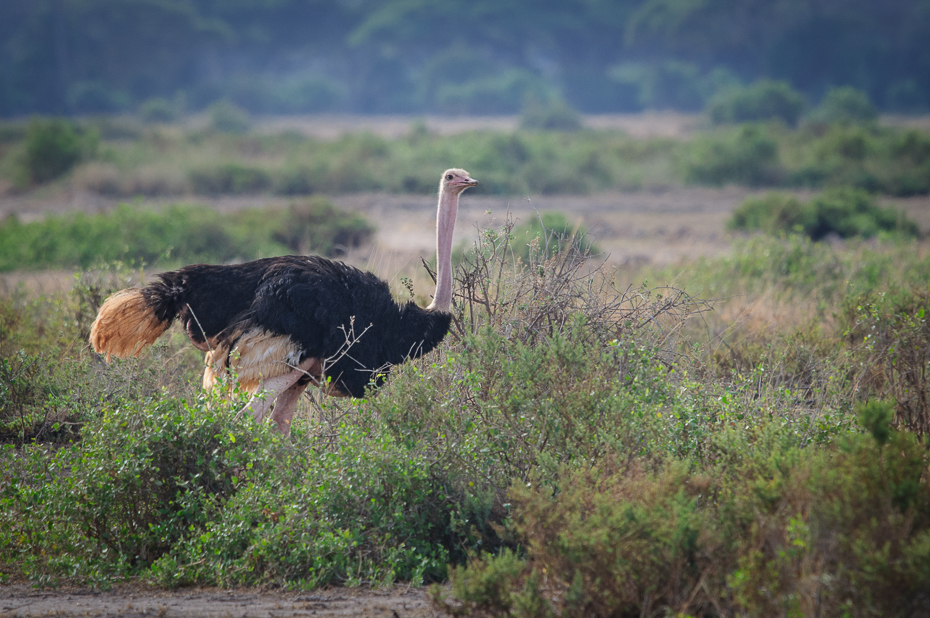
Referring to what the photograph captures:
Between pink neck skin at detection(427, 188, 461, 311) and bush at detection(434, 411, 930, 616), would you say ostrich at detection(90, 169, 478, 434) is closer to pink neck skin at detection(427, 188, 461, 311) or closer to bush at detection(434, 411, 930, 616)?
pink neck skin at detection(427, 188, 461, 311)

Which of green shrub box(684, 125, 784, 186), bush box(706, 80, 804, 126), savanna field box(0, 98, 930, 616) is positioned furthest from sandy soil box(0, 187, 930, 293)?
bush box(706, 80, 804, 126)

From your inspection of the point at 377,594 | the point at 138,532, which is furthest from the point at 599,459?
the point at 138,532

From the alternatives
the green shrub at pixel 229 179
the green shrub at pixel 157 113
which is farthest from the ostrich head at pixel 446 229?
the green shrub at pixel 157 113

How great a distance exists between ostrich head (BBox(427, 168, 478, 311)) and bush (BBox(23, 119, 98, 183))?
18894 millimetres

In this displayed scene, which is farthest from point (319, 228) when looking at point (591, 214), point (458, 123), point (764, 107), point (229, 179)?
point (458, 123)

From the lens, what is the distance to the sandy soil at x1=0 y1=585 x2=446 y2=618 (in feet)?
11.4

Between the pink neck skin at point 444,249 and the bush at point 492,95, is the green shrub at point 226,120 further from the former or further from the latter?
the pink neck skin at point 444,249

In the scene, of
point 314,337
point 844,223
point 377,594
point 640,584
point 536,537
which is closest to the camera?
point 640,584

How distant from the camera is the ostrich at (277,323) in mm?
4844

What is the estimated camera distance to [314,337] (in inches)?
193

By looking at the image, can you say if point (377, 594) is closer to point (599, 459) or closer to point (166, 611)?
point (166, 611)

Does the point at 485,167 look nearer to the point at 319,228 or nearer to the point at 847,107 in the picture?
the point at 319,228

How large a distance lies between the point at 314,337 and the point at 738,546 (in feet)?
8.47

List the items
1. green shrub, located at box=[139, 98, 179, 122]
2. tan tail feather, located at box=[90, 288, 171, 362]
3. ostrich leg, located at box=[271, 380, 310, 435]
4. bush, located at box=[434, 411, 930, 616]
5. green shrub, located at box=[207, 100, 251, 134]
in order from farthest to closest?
green shrub, located at box=[139, 98, 179, 122], green shrub, located at box=[207, 100, 251, 134], ostrich leg, located at box=[271, 380, 310, 435], tan tail feather, located at box=[90, 288, 171, 362], bush, located at box=[434, 411, 930, 616]
